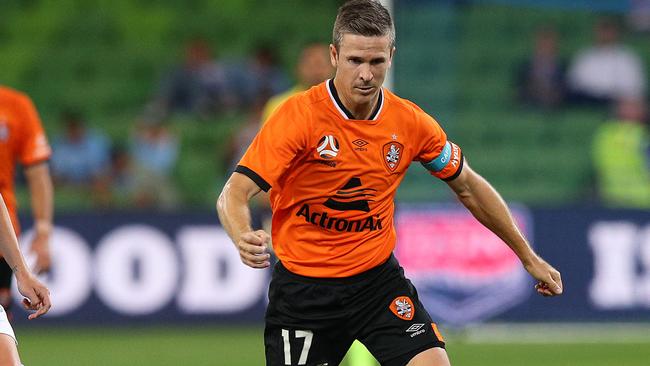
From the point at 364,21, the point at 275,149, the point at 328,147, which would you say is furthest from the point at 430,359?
the point at 364,21

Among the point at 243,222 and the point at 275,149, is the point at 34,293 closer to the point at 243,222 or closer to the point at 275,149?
the point at 243,222

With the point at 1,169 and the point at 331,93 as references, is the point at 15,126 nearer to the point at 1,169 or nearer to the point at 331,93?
the point at 1,169

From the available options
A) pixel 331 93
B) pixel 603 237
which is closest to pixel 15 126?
pixel 331 93

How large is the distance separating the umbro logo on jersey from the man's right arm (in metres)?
0.42

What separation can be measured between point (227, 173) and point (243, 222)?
9.20 m

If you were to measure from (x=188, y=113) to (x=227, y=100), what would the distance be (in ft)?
1.57

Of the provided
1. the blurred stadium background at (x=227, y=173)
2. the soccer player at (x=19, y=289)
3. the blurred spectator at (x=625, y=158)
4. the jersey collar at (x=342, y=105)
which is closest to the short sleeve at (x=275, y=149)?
the jersey collar at (x=342, y=105)

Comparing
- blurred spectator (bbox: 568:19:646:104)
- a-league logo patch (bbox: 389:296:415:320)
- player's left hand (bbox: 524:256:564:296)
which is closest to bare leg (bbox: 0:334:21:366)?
a-league logo patch (bbox: 389:296:415:320)

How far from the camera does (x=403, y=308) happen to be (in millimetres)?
6320

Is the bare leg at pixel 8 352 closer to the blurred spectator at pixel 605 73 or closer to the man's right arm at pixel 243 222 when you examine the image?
the man's right arm at pixel 243 222

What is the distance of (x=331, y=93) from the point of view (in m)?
6.21

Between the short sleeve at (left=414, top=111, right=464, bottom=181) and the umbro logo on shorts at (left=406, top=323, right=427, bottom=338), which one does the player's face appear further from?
the umbro logo on shorts at (left=406, top=323, right=427, bottom=338)

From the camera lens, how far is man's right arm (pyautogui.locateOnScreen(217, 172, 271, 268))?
543 cm

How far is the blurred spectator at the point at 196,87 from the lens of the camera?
15568mm
